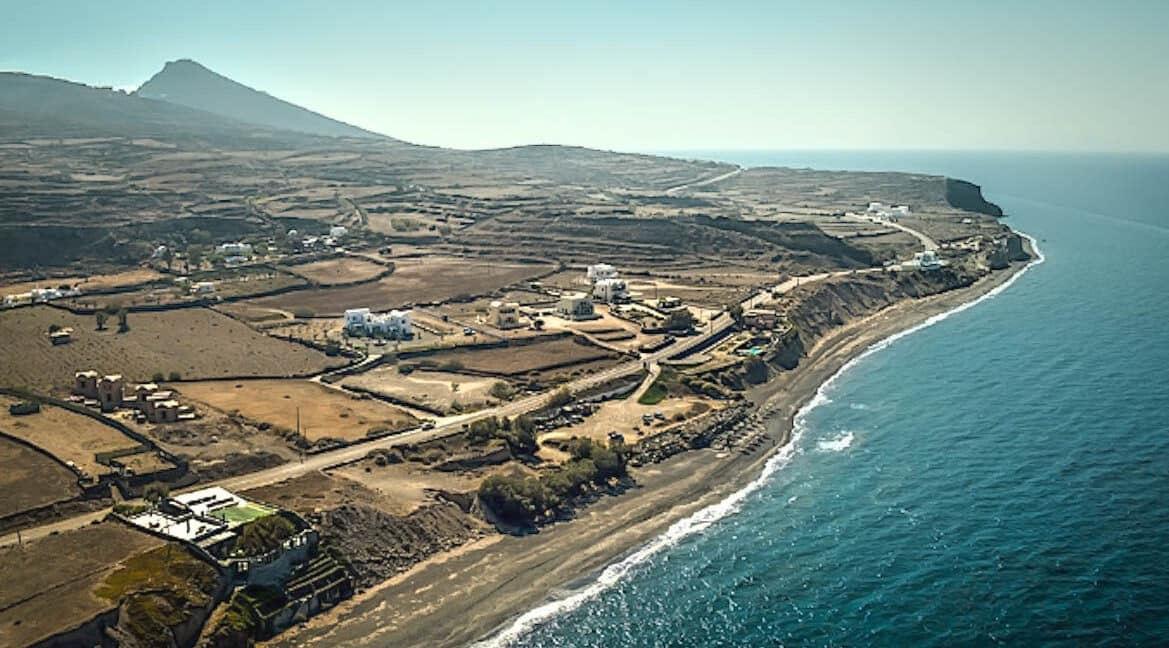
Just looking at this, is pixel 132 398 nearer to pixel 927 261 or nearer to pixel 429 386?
pixel 429 386

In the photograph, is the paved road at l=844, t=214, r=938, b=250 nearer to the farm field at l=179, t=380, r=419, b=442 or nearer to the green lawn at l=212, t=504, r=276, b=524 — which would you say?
the farm field at l=179, t=380, r=419, b=442

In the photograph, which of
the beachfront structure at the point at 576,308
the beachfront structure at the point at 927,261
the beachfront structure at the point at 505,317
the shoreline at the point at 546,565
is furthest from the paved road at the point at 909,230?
the shoreline at the point at 546,565

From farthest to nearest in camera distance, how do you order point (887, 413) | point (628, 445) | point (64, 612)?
point (887, 413), point (628, 445), point (64, 612)

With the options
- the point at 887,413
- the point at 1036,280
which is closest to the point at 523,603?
the point at 887,413

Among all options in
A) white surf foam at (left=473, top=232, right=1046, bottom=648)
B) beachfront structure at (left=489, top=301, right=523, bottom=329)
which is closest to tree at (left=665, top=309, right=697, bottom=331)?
beachfront structure at (left=489, top=301, right=523, bottom=329)

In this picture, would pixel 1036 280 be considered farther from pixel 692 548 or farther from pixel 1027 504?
pixel 692 548
